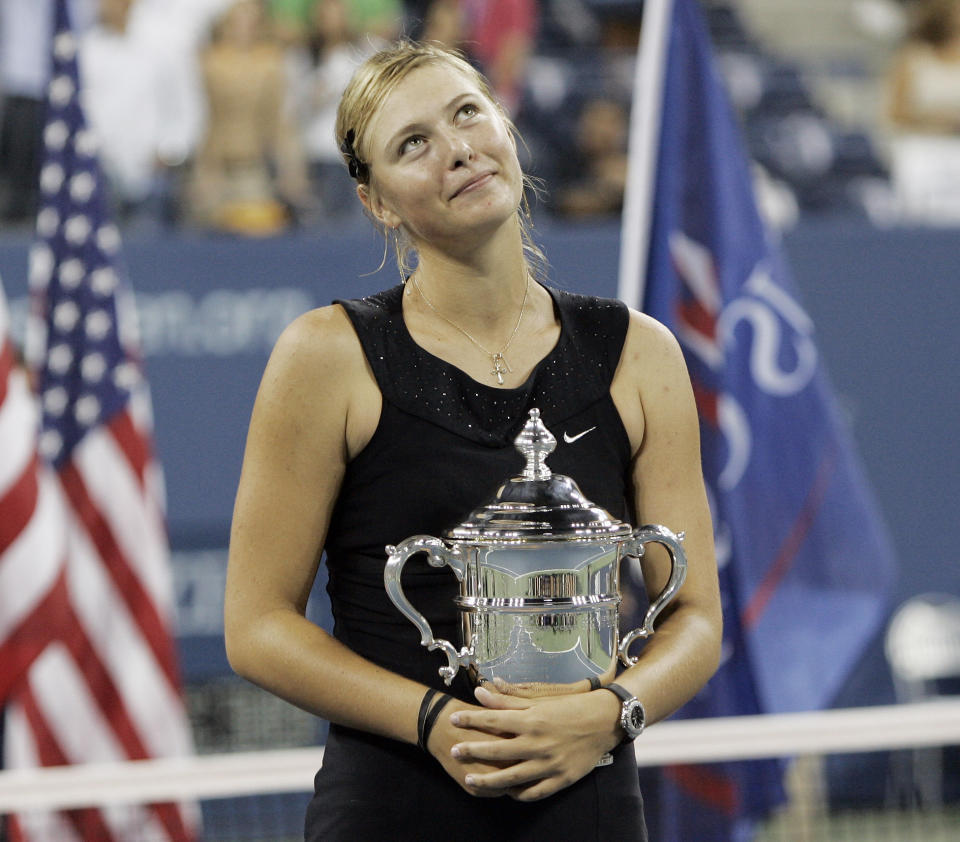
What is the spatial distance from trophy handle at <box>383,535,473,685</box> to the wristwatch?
137 mm

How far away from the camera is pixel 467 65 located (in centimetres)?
152

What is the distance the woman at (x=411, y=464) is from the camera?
1.41m

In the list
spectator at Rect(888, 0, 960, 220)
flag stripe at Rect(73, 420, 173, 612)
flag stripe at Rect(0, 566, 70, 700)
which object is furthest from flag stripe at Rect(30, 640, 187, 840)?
spectator at Rect(888, 0, 960, 220)

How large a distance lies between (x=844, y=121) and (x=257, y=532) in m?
5.72

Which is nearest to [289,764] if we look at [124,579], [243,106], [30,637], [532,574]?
[30,637]

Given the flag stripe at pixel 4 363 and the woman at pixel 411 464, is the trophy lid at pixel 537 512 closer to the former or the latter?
the woman at pixel 411 464

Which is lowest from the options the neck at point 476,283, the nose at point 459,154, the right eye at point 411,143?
the neck at point 476,283

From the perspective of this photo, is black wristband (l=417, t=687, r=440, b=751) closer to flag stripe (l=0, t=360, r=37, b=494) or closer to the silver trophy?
the silver trophy

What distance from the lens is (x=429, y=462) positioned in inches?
55.7

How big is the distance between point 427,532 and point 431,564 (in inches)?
3.1

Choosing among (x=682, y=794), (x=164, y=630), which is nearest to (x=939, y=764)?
(x=682, y=794)

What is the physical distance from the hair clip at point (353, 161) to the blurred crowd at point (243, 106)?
3.46 metres

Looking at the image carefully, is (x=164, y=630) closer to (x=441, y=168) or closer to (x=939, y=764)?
(x=441, y=168)

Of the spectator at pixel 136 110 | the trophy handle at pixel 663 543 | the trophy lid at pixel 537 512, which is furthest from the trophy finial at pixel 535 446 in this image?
Answer: the spectator at pixel 136 110
